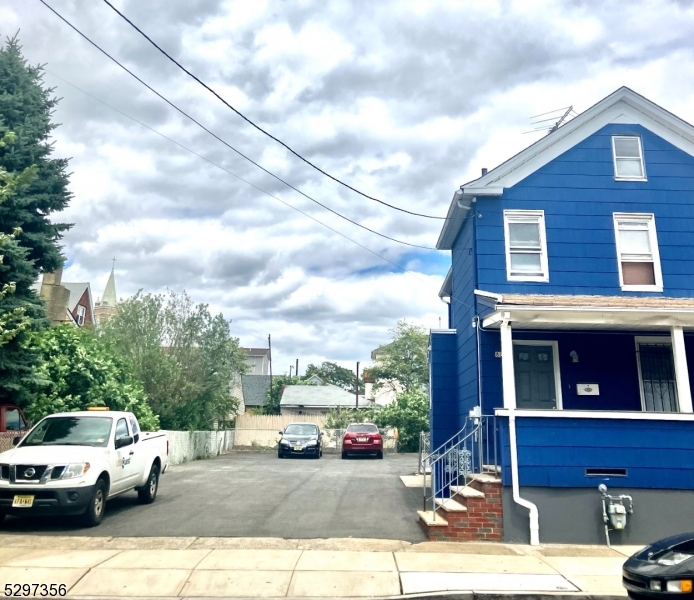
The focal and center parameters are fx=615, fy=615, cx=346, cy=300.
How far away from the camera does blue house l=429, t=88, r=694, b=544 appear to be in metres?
9.66

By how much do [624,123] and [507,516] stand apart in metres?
9.22

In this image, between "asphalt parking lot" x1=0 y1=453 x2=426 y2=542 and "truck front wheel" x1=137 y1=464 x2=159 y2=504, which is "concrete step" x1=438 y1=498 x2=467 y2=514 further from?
"truck front wheel" x1=137 y1=464 x2=159 y2=504

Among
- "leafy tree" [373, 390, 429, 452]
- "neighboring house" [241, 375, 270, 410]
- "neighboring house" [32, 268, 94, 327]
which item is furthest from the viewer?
"neighboring house" [241, 375, 270, 410]

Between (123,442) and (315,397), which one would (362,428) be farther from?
(315,397)

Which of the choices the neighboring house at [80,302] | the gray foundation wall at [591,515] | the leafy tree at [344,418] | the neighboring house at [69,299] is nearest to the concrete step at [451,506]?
the gray foundation wall at [591,515]

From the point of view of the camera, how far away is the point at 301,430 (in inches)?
1083

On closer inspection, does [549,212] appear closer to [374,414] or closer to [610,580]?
[610,580]

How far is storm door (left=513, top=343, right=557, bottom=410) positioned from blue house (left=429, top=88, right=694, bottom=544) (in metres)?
0.02

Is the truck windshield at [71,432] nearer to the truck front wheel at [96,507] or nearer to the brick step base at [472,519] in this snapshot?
the truck front wheel at [96,507]

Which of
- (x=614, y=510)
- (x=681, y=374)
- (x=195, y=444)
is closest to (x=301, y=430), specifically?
(x=195, y=444)

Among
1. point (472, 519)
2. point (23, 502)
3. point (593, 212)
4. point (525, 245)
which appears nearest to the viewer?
point (23, 502)

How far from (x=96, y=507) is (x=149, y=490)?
2430 millimetres

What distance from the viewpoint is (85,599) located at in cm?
639

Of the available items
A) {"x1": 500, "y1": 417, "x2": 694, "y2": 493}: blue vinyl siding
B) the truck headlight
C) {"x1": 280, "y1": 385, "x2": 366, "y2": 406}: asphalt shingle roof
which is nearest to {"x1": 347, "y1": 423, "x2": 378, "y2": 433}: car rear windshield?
{"x1": 500, "y1": 417, "x2": 694, "y2": 493}: blue vinyl siding
